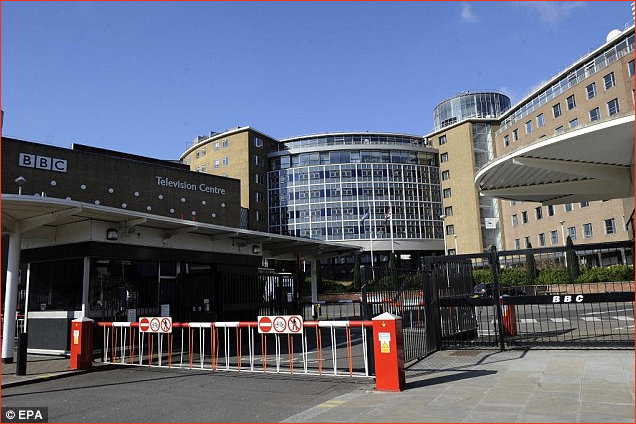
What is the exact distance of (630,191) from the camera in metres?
12.1

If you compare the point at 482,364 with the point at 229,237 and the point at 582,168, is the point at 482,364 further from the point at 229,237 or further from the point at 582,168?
the point at 229,237

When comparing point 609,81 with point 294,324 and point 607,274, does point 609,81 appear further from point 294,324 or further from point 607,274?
point 294,324

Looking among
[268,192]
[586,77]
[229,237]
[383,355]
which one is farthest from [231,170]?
[383,355]

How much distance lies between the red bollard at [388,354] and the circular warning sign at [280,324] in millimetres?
2328

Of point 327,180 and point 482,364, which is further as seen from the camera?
point 327,180

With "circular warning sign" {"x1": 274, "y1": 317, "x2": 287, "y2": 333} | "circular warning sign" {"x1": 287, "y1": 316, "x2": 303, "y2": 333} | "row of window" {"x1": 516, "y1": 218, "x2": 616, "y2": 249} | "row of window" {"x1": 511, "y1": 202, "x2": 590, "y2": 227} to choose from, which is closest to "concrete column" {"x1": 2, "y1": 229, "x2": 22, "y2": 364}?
"circular warning sign" {"x1": 274, "y1": 317, "x2": 287, "y2": 333}

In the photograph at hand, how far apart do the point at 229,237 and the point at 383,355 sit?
1188 centimetres

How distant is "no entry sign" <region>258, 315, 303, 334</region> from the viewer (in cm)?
995

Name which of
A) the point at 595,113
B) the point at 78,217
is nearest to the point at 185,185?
the point at 78,217

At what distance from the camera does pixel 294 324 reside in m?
9.98

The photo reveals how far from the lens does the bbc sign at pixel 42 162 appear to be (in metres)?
31.9

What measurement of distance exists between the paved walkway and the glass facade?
64.0 m

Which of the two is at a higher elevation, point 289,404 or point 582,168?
point 582,168

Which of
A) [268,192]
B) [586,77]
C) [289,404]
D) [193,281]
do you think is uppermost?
[586,77]
